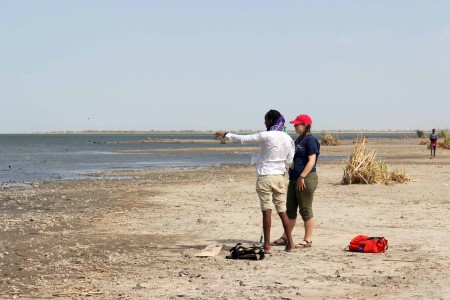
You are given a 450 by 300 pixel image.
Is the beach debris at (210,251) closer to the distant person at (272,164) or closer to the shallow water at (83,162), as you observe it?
the distant person at (272,164)

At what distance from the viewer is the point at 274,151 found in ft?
29.6

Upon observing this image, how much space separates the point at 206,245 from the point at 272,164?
172 cm

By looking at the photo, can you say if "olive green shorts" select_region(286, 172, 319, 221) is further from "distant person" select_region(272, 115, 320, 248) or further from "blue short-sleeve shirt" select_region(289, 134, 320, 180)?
"blue short-sleeve shirt" select_region(289, 134, 320, 180)

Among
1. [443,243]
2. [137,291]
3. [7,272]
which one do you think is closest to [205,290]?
[137,291]

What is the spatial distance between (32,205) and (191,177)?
9.35 meters

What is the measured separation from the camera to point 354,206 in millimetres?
14219

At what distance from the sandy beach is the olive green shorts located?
54 centimetres

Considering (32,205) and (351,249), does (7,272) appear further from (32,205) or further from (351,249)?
(32,205)

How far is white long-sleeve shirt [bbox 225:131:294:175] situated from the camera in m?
8.96

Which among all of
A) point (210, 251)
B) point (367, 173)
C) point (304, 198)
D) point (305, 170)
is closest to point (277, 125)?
point (305, 170)

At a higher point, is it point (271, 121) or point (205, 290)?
point (271, 121)

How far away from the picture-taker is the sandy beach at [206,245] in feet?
23.1

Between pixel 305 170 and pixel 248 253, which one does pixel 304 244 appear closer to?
pixel 305 170

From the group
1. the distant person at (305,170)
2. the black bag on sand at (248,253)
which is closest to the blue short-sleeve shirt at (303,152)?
the distant person at (305,170)
